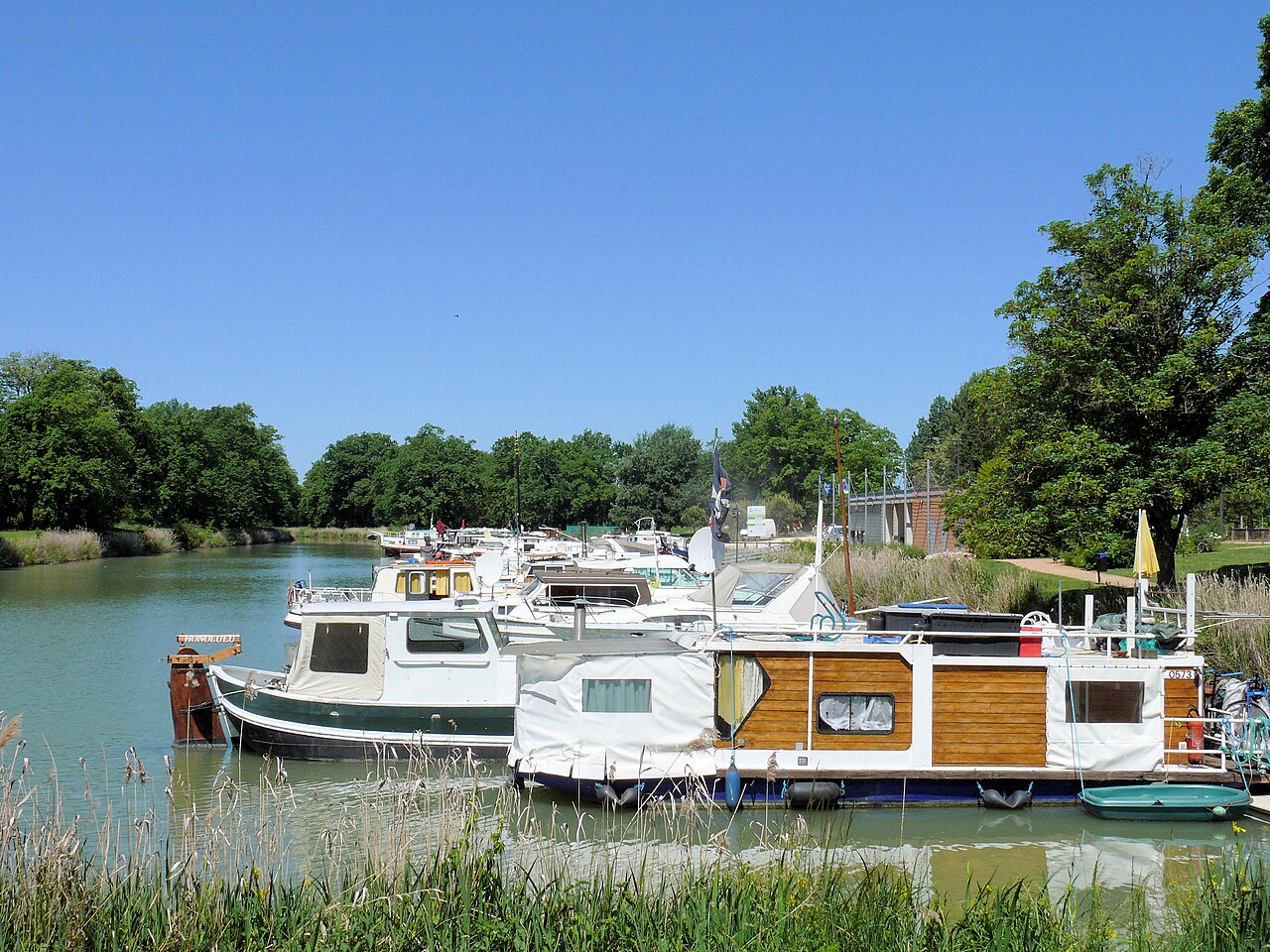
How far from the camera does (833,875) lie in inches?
322

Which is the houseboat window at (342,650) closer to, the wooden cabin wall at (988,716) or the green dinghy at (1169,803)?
the wooden cabin wall at (988,716)

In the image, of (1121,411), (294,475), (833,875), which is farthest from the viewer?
(294,475)

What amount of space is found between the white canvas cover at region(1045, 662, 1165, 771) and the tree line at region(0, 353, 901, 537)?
6724 cm

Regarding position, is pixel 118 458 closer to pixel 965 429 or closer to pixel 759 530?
pixel 759 530

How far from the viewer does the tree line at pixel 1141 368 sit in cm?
2350

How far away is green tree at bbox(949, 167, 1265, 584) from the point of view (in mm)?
23656

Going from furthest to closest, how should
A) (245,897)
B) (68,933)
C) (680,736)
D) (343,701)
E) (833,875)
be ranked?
1. (343,701)
2. (680,736)
3. (833,875)
4. (245,897)
5. (68,933)

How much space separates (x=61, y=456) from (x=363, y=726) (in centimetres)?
7462

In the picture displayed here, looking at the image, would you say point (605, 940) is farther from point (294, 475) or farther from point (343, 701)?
point (294, 475)

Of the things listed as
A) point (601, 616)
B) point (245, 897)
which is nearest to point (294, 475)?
point (601, 616)

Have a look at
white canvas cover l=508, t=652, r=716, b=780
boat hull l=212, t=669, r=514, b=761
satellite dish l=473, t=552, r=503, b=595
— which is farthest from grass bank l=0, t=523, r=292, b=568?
white canvas cover l=508, t=652, r=716, b=780

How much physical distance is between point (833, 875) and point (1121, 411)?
19.2 m

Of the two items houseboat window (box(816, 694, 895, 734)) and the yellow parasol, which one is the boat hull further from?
the yellow parasol

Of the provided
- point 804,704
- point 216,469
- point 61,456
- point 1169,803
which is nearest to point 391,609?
point 804,704
